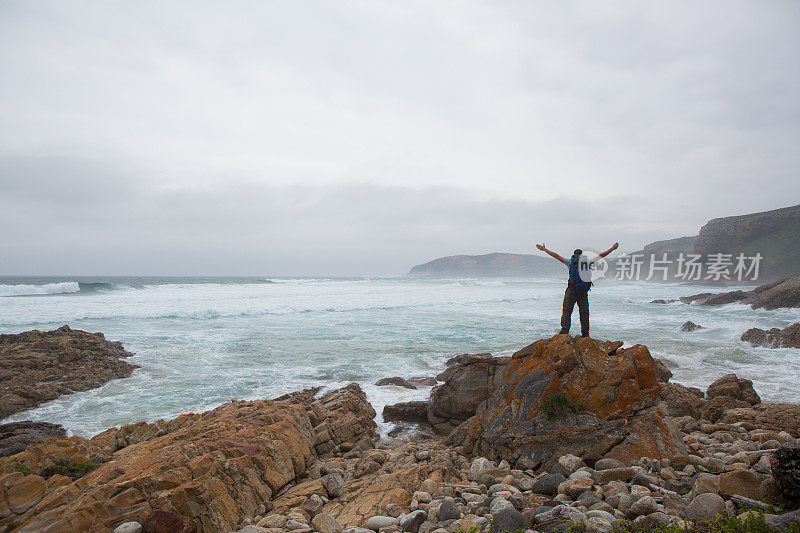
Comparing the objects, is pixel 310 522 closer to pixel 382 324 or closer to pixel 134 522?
pixel 134 522

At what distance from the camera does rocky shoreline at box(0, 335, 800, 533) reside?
11.9 ft

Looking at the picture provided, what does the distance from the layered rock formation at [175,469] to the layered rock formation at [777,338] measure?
19.5 meters

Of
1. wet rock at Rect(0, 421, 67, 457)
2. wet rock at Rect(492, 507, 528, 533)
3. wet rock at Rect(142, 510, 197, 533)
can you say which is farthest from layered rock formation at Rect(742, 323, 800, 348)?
wet rock at Rect(0, 421, 67, 457)

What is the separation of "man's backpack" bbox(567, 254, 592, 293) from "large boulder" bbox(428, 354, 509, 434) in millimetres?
2824

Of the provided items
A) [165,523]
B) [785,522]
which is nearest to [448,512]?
[785,522]

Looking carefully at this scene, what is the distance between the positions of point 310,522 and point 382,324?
21.6 m

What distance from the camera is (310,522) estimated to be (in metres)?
4.48

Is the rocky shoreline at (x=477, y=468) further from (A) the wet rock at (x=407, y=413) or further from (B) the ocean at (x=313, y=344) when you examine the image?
Result: (B) the ocean at (x=313, y=344)

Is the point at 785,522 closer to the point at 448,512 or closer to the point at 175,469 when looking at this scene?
the point at 448,512

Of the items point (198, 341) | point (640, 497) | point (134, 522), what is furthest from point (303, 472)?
point (198, 341)

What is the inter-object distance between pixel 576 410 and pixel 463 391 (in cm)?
401

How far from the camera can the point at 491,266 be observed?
171250 millimetres

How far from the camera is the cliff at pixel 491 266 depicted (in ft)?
529

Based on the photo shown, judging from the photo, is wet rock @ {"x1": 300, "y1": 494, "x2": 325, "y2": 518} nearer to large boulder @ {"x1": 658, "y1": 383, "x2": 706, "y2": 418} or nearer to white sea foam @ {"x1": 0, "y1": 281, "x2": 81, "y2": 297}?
large boulder @ {"x1": 658, "y1": 383, "x2": 706, "y2": 418}
